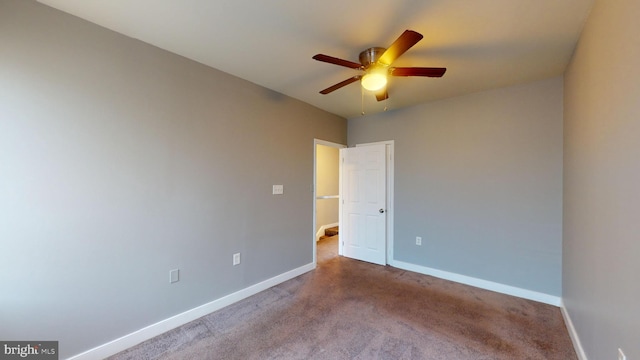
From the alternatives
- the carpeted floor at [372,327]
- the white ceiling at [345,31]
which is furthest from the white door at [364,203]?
the white ceiling at [345,31]

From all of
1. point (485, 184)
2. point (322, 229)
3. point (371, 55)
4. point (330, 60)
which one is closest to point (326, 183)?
point (322, 229)

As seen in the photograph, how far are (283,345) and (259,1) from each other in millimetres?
2609

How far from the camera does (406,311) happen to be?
A: 8.21 feet

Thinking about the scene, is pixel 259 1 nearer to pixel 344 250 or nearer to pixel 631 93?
pixel 631 93

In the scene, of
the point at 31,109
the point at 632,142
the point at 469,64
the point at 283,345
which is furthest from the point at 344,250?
the point at 31,109

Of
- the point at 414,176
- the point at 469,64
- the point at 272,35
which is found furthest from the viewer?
the point at 414,176

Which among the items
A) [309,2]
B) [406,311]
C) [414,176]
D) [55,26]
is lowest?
[406,311]

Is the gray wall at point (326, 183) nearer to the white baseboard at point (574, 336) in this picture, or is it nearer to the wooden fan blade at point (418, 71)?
the wooden fan blade at point (418, 71)

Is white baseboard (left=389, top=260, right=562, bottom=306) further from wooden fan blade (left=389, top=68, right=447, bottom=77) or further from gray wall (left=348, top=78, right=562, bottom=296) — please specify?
wooden fan blade (left=389, top=68, right=447, bottom=77)

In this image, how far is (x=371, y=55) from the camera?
2.09 metres

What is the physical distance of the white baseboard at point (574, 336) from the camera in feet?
5.80

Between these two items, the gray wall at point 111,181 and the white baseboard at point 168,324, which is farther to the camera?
the white baseboard at point 168,324

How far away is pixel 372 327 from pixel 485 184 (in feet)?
7.40

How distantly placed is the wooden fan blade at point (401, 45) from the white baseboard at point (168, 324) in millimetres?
2790
